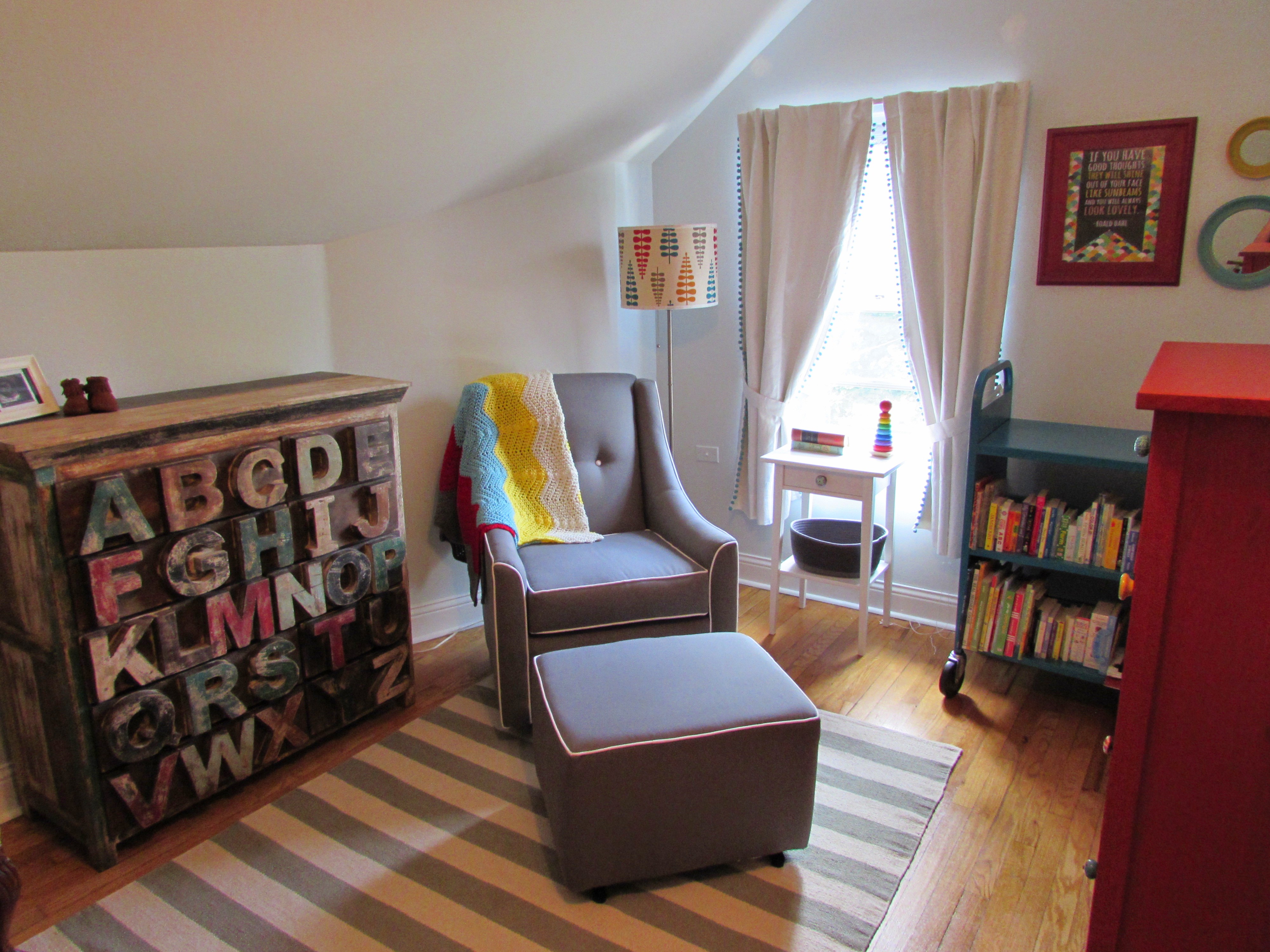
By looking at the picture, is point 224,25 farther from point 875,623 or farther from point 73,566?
point 875,623

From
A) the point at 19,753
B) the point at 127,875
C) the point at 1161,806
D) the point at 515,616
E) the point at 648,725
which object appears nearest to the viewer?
the point at 1161,806

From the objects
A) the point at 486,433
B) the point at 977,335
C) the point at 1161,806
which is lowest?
the point at 1161,806

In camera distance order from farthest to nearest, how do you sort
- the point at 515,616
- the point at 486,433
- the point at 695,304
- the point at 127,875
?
the point at 695,304 → the point at 486,433 → the point at 515,616 → the point at 127,875

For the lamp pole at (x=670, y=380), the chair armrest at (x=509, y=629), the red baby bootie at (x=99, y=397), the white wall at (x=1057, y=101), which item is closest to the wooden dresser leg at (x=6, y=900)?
the red baby bootie at (x=99, y=397)

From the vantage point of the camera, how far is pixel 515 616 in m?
2.34

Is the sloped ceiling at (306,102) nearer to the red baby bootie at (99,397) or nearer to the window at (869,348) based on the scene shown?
the red baby bootie at (99,397)

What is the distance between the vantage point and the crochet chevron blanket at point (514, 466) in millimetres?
2744

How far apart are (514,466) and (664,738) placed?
126 centimetres

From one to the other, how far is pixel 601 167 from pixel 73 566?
2242 millimetres

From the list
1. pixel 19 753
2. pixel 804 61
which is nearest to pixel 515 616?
pixel 19 753

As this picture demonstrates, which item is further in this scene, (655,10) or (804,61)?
(804,61)

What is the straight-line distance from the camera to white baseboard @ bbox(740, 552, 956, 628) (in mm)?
3201

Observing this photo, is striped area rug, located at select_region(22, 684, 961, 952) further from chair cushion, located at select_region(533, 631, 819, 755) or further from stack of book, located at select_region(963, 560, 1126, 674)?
stack of book, located at select_region(963, 560, 1126, 674)

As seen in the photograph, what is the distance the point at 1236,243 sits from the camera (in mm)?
2484
